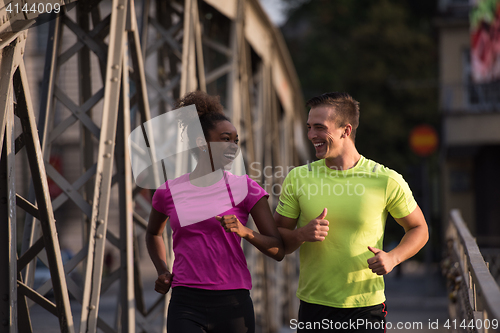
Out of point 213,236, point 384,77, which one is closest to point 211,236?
point 213,236

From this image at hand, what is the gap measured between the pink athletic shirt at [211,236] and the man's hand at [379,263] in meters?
0.59

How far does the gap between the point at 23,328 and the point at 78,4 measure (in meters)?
2.15

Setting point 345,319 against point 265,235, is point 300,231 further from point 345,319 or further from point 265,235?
point 345,319

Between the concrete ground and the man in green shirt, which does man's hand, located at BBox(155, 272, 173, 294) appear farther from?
the concrete ground

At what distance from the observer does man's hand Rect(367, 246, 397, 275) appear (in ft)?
9.18

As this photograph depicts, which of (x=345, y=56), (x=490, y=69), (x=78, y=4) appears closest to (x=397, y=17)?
(x=345, y=56)

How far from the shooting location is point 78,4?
4.37 m

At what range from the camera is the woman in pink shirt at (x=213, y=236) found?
2922 millimetres

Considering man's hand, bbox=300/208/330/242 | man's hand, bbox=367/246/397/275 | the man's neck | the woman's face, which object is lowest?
man's hand, bbox=367/246/397/275

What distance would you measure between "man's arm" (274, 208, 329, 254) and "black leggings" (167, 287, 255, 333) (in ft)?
1.15

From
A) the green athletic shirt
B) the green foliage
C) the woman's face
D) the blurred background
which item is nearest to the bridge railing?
the blurred background

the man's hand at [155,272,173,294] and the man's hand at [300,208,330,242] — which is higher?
the man's hand at [300,208,330,242]

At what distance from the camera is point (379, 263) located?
2803mm

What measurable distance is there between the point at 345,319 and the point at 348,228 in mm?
413
